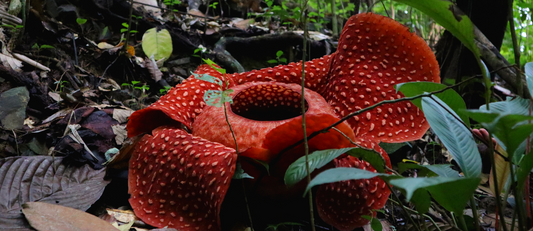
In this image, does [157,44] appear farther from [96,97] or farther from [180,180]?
Answer: [180,180]

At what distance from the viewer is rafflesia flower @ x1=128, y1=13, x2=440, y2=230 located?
62.9 inches

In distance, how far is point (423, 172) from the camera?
1.42 meters

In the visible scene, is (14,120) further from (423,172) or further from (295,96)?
(423,172)

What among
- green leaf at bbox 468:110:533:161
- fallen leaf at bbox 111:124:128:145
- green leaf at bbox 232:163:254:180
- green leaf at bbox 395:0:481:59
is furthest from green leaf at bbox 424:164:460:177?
fallen leaf at bbox 111:124:128:145

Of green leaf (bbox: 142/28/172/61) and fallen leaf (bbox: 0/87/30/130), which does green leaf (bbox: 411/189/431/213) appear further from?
green leaf (bbox: 142/28/172/61)

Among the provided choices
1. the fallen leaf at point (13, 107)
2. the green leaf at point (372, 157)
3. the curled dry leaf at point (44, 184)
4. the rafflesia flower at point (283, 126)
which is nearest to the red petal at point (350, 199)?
the rafflesia flower at point (283, 126)

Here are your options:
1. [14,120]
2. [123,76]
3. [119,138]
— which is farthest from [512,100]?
[123,76]

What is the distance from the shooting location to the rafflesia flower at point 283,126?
160 cm

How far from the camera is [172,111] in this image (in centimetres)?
198

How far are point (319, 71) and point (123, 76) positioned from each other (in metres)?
2.07

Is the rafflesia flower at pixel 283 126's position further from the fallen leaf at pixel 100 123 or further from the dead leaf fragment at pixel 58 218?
the fallen leaf at pixel 100 123

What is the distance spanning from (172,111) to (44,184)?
0.69m

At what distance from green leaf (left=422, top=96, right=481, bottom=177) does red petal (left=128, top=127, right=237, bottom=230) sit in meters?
0.77

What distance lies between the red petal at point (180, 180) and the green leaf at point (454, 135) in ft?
2.54
